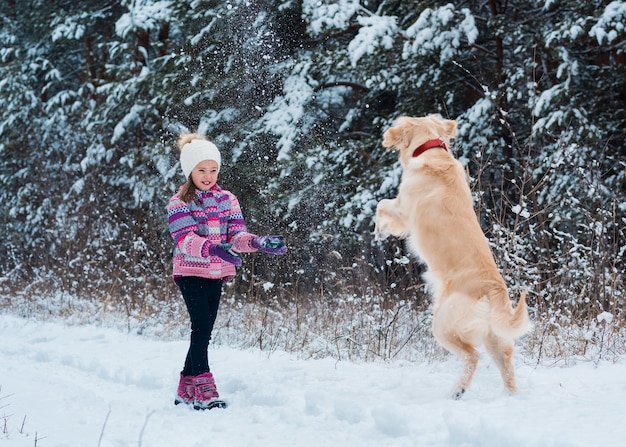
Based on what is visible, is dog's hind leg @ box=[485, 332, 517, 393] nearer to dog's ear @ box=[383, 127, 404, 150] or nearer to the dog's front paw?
the dog's front paw

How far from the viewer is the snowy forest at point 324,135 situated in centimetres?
743

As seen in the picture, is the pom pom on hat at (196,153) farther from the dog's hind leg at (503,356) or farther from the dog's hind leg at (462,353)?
the dog's hind leg at (503,356)

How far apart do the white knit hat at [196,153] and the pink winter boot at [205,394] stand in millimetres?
1260

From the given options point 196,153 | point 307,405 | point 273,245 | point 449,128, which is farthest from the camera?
point 449,128

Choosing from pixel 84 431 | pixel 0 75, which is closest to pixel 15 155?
pixel 0 75

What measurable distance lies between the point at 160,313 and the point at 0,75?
1006 cm

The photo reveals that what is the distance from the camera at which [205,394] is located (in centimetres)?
370

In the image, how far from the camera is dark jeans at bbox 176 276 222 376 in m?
3.78

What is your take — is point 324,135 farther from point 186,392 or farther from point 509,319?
point 509,319

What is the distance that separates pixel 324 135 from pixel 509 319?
7.32 m

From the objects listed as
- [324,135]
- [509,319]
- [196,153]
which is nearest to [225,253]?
[196,153]

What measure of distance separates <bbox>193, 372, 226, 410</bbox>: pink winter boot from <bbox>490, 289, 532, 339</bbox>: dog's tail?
5.37 ft

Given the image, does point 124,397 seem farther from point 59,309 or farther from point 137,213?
point 137,213

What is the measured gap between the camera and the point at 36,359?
17.4 feet
